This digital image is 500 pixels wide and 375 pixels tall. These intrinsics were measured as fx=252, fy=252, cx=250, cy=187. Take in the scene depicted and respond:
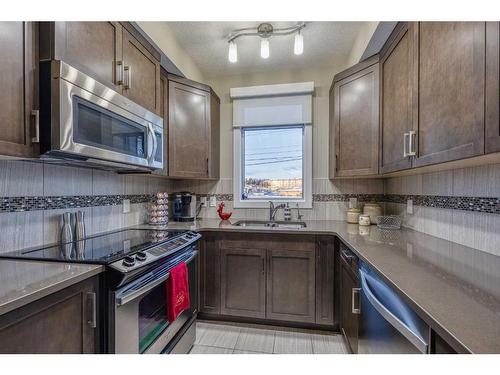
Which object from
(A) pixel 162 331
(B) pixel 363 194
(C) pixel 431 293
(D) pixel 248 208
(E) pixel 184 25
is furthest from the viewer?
(D) pixel 248 208

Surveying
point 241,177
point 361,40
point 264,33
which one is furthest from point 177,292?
point 361,40

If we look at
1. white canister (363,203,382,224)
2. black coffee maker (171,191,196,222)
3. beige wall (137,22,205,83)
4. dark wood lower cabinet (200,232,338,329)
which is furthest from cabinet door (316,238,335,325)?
beige wall (137,22,205,83)

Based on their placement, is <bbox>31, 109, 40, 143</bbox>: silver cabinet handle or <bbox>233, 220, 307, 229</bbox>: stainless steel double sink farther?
<bbox>233, 220, 307, 229</bbox>: stainless steel double sink

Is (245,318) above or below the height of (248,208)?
below

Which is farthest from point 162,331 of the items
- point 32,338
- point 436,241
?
point 436,241

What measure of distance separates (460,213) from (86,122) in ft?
6.78

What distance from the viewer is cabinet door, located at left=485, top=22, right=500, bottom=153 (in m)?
0.82

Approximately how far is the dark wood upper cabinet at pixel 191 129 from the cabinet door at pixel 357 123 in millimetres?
1238

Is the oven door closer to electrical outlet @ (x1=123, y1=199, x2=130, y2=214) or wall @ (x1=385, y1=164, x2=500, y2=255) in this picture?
electrical outlet @ (x1=123, y1=199, x2=130, y2=214)

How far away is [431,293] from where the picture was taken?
785 mm

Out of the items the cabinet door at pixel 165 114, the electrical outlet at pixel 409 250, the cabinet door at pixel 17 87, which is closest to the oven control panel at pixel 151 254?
the cabinet door at pixel 17 87

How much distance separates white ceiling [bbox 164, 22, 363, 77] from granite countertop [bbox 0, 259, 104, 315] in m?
1.97
